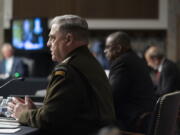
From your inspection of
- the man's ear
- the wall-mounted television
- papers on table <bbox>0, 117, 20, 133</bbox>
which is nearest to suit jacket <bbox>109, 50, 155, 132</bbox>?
papers on table <bbox>0, 117, 20, 133</bbox>

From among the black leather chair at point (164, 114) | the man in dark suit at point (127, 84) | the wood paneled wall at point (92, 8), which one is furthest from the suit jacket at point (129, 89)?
the wood paneled wall at point (92, 8)

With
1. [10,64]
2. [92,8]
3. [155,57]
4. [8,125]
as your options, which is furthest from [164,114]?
[92,8]

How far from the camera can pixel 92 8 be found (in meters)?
10.5

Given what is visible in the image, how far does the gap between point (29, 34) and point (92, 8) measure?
2368 millimetres

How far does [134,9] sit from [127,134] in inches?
266

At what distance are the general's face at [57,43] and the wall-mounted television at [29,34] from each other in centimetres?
584

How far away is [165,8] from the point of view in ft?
33.4

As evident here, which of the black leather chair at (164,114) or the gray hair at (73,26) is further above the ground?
the gray hair at (73,26)

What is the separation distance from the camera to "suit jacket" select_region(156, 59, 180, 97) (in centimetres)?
574

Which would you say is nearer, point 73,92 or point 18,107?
point 73,92

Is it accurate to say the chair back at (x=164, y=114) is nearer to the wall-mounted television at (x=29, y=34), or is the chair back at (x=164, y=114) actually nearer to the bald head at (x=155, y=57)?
the bald head at (x=155, y=57)

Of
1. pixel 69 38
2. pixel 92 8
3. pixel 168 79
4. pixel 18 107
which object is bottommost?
pixel 168 79

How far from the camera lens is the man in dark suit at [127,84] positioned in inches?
157

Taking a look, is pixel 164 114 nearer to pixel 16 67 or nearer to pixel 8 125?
pixel 8 125
